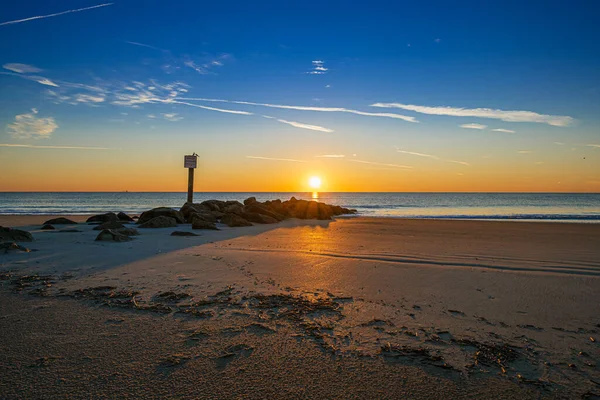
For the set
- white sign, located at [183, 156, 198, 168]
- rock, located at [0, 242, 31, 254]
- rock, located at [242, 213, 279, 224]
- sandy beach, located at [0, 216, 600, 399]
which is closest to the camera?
sandy beach, located at [0, 216, 600, 399]

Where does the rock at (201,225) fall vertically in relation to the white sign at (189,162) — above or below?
below

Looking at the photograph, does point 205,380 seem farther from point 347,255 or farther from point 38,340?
point 347,255

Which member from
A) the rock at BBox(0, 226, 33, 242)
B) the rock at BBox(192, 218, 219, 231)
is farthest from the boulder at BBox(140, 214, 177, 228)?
the rock at BBox(0, 226, 33, 242)

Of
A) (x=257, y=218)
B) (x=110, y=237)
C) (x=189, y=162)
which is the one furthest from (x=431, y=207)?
(x=110, y=237)

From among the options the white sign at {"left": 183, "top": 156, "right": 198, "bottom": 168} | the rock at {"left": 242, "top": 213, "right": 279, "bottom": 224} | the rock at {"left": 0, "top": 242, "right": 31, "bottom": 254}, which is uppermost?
the white sign at {"left": 183, "top": 156, "right": 198, "bottom": 168}

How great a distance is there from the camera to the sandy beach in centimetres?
266

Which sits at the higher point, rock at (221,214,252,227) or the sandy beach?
rock at (221,214,252,227)

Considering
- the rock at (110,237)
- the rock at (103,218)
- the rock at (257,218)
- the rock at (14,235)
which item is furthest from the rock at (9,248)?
the rock at (257,218)

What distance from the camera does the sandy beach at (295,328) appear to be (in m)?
2.66

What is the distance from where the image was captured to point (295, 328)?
373cm

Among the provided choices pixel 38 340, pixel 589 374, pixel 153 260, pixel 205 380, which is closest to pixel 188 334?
pixel 205 380

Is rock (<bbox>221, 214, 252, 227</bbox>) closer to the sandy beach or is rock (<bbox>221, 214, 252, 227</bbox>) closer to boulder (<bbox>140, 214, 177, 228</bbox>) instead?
boulder (<bbox>140, 214, 177, 228</bbox>)

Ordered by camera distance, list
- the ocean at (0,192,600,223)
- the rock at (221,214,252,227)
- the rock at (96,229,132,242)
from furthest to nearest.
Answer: the ocean at (0,192,600,223) < the rock at (221,214,252,227) < the rock at (96,229,132,242)

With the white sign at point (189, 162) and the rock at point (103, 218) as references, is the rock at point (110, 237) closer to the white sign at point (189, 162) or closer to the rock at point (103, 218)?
the rock at point (103, 218)
